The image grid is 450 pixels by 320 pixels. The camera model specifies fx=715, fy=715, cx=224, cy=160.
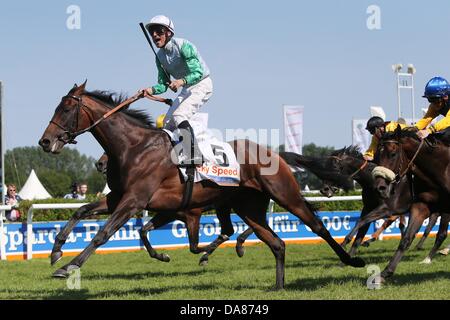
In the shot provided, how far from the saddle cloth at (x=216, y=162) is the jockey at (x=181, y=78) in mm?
83

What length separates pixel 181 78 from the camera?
691cm

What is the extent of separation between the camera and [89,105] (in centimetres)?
652

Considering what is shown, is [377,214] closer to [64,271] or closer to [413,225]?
[413,225]

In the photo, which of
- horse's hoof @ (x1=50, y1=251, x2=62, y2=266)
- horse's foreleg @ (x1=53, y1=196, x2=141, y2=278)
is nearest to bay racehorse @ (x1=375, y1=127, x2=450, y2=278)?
horse's foreleg @ (x1=53, y1=196, x2=141, y2=278)

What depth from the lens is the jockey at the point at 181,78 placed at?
6.63m

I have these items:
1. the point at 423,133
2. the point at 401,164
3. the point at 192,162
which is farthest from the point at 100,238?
the point at 423,133

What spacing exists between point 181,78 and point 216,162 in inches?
35.1

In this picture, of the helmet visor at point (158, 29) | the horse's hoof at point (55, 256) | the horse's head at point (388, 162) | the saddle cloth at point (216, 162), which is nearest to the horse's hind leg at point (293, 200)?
the saddle cloth at point (216, 162)

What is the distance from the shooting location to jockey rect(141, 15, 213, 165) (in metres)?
6.63

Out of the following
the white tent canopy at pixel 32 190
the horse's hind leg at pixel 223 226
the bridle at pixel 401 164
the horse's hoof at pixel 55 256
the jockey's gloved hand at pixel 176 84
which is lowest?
the white tent canopy at pixel 32 190

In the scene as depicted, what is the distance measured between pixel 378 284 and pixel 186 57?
107 inches

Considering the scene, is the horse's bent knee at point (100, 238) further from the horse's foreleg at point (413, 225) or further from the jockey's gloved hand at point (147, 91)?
the horse's foreleg at point (413, 225)

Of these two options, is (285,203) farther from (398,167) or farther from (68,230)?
(68,230)

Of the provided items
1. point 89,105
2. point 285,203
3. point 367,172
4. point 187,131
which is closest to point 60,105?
point 89,105
